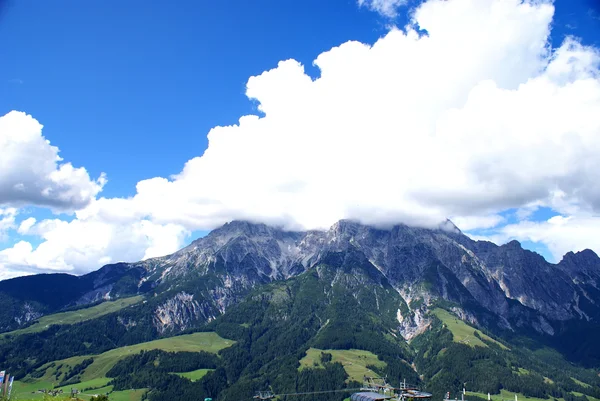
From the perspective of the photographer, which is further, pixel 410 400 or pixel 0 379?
pixel 410 400

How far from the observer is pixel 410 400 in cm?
14488

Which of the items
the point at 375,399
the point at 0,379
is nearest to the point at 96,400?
the point at 0,379

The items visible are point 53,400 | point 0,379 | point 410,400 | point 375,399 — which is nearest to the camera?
point 53,400

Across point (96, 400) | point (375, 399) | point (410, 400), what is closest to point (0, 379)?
point (96, 400)

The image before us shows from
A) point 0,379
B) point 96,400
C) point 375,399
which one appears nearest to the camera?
point 0,379

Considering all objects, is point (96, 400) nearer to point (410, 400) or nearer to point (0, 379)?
point (0, 379)

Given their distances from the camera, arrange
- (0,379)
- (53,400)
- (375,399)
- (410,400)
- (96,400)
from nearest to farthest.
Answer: (53,400) → (0,379) → (96,400) → (375,399) → (410,400)

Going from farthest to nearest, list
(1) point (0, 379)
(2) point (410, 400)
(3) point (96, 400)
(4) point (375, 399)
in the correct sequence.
→ (2) point (410, 400) → (4) point (375, 399) → (3) point (96, 400) → (1) point (0, 379)

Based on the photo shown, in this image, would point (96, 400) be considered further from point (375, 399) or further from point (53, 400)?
point (375, 399)

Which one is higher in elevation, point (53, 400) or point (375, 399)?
point (53, 400)

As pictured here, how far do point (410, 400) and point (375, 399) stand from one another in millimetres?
26087

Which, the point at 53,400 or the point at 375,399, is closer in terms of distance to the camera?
the point at 53,400

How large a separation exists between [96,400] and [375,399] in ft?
281

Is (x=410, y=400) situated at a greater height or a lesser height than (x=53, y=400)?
lesser
